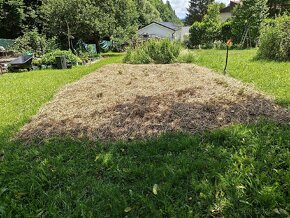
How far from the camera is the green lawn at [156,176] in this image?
6.67ft

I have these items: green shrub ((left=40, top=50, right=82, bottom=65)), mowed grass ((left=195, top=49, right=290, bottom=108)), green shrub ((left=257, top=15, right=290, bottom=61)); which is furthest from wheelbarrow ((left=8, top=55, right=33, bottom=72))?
green shrub ((left=257, top=15, right=290, bottom=61))

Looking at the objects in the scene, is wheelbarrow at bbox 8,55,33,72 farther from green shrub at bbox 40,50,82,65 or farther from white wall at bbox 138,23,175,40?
white wall at bbox 138,23,175,40

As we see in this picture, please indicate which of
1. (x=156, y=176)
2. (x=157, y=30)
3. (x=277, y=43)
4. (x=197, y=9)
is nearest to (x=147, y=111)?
(x=156, y=176)

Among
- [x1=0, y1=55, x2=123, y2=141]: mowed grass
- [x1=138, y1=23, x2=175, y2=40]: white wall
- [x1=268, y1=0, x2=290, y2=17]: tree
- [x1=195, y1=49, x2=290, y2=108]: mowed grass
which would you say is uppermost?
[x1=268, y1=0, x2=290, y2=17]: tree

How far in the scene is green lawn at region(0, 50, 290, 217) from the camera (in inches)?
80.0

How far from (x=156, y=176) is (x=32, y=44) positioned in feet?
48.9

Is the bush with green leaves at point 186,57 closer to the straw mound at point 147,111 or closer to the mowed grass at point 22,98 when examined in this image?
the mowed grass at point 22,98

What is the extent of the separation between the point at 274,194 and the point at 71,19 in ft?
55.6

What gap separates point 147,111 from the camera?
158 inches

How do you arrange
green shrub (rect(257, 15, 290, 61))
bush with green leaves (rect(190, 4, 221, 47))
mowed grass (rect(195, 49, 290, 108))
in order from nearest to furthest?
mowed grass (rect(195, 49, 290, 108)) → green shrub (rect(257, 15, 290, 61)) → bush with green leaves (rect(190, 4, 221, 47))

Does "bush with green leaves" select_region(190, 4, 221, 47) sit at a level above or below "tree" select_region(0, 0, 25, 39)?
below

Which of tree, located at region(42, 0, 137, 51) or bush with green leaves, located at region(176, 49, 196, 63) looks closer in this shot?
bush with green leaves, located at region(176, 49, 196, 63)

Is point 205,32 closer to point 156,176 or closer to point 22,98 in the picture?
point 22,98

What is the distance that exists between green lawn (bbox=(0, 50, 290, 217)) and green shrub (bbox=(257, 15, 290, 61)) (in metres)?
6.54
